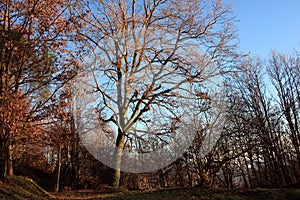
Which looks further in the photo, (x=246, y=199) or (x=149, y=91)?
(x=149, y=91)

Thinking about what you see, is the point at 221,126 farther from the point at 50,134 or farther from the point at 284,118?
the point at 284,118

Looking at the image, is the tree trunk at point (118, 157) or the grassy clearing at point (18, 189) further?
the tree trunk at point (118, 157)

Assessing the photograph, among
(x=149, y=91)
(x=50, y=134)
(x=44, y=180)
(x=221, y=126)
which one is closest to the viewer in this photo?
(x=50, y=134)

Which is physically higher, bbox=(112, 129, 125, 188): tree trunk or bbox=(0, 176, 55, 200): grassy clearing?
bbox=(112, 129, 125, 188): tree trunk

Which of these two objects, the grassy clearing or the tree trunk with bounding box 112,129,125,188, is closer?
the grassy clearing

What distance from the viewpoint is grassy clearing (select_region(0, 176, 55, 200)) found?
6819mm

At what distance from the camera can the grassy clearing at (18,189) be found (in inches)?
268

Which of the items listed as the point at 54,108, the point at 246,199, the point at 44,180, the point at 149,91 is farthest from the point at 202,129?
the point at 44,180

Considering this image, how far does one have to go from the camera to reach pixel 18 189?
7703mm

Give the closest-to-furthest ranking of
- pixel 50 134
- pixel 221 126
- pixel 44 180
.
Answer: pixel 50 134
pixel 221 126
pixel 44 180

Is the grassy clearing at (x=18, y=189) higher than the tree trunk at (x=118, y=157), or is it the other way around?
the tree trunk at (x=118, y=157)

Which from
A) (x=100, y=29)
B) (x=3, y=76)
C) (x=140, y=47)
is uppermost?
(x=100, y=29)

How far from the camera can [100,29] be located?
1128 cm

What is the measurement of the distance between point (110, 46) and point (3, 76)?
5214 millimetres
